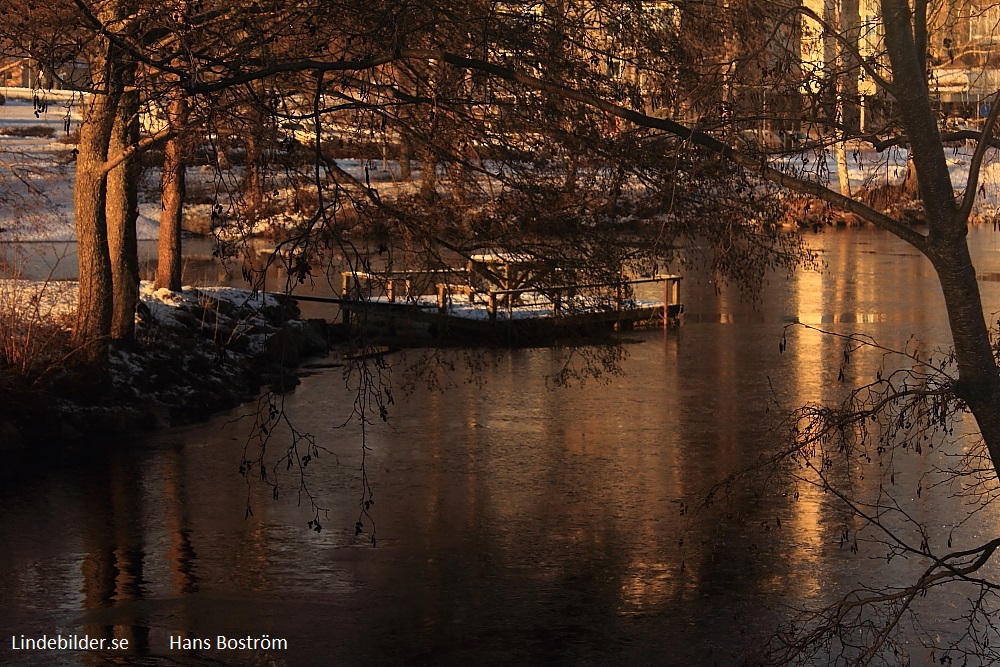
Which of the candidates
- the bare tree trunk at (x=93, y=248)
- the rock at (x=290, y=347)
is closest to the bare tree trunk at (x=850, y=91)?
the bare tree trunk at (x=93, y=248)

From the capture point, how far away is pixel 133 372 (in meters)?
17.7

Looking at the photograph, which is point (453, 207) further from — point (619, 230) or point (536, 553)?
point (536, 553)

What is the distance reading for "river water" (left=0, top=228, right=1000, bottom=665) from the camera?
945 centimetres

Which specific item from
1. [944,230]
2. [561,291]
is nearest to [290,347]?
[561,291]

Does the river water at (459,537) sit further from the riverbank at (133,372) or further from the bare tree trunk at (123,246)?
the bare tree trunk at (123,246)

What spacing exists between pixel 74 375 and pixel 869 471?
32.1 feet

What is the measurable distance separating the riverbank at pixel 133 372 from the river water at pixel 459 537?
0.75 m

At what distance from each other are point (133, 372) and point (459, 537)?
758 centimetres

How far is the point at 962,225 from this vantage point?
258 inches

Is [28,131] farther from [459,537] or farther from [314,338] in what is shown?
[459,537]

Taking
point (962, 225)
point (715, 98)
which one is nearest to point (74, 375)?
point (715, 98)

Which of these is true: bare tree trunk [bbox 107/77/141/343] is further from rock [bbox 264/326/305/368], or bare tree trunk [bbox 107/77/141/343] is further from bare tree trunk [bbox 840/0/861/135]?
bare tree trunk [bbox 840/0/861/135]

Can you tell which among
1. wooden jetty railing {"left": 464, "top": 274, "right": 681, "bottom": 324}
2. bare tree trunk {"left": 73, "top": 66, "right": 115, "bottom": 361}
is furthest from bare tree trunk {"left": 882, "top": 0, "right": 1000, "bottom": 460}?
bare tree trunk {"left": 73, "top": 66, "right": 115, "bottom": 361}

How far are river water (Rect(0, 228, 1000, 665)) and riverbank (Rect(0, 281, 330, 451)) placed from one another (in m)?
0.75
